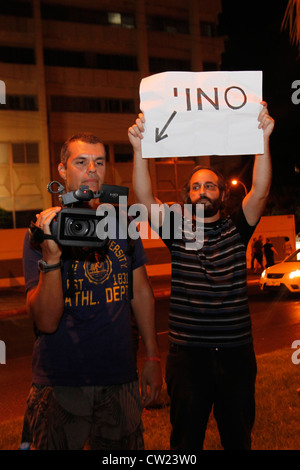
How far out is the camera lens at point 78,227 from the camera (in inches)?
83.3

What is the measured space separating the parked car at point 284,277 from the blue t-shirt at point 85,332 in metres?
12.1

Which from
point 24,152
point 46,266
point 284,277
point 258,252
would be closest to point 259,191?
point 46,266

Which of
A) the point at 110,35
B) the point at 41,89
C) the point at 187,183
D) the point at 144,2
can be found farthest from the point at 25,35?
the point at 187,183

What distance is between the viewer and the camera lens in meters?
2.12

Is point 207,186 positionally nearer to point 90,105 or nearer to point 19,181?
point 19,181

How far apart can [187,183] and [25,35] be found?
107 feet

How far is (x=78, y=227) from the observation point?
2139 mm

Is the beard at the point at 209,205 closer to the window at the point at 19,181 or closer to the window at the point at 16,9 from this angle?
the window at the point at 19,181

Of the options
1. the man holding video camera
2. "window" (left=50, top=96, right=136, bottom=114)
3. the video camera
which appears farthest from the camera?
"window" (left=50, top=96, right=136, bottom=114)

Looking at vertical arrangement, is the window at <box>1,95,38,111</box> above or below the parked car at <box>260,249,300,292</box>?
above

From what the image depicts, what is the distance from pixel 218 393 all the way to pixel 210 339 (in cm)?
31

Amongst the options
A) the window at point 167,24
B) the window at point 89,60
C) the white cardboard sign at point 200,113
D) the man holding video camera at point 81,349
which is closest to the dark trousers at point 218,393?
the man holding video camera at point 81,349


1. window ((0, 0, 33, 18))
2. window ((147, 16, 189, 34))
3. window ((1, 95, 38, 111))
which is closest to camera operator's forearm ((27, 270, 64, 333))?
window ((1, 95, 38, 111))

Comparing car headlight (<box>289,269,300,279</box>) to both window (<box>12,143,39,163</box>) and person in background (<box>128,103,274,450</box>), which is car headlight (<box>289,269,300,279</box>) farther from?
window (<box>12,143,39,163</box>)
